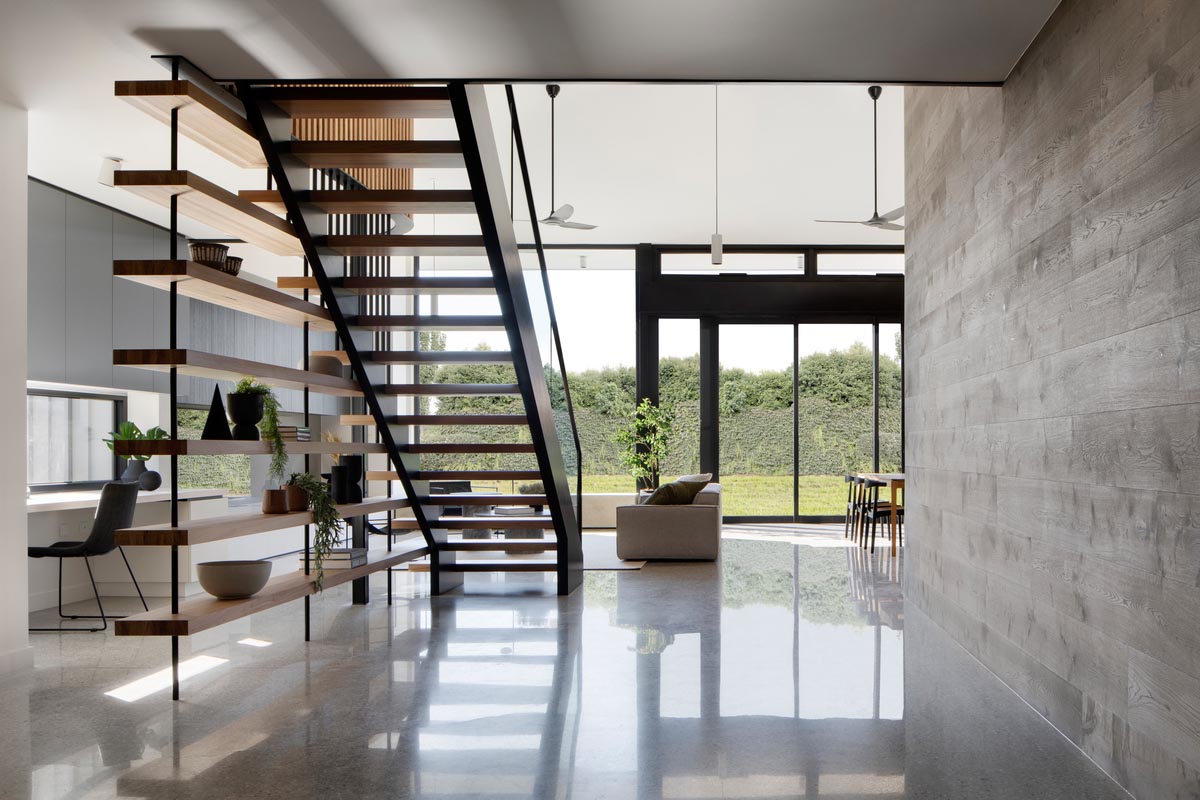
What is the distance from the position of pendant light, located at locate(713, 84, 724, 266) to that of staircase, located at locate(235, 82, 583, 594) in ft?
7.59

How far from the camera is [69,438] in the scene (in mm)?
7156

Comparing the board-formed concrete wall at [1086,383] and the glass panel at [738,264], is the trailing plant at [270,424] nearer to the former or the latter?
the board-formed concrete wall at [1086,383]

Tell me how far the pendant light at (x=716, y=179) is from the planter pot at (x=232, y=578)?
4.62 metres

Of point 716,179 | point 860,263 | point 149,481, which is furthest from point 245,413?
point 860,263

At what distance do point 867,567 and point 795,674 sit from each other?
395 centimetres

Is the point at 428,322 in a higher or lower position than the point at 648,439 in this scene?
higher

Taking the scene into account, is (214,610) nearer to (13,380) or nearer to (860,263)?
(13,380)

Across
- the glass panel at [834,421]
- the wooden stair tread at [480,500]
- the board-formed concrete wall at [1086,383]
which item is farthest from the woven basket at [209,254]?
the glass panel at [834,421]

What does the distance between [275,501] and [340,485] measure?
0.80 metres

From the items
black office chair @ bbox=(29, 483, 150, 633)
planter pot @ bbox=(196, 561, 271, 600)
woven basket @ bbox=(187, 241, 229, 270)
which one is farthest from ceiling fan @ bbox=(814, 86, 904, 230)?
black office chair @ bbox=(29, 483, 150, 633)

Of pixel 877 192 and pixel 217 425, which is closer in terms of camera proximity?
pixel 217 425

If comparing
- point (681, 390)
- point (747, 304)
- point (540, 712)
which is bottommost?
point (540, 712)

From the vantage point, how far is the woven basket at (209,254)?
4.23 m

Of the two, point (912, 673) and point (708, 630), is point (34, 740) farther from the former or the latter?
point (912, 673)
